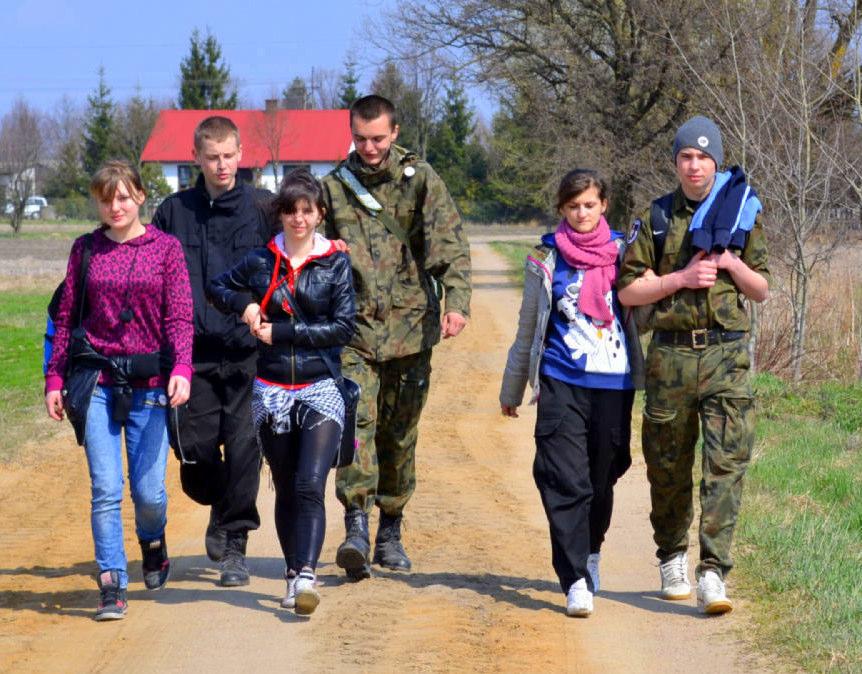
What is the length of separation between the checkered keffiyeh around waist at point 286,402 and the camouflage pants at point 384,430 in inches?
23.0

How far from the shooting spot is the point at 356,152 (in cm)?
673

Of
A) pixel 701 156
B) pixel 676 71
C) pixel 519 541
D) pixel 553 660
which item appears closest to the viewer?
pixel 553 660

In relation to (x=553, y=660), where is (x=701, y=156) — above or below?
above

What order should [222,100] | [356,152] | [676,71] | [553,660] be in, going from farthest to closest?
[222,100]
[676,71]
[356,152]
[553,660]

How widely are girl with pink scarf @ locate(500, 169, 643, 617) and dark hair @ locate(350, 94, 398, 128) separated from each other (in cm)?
108

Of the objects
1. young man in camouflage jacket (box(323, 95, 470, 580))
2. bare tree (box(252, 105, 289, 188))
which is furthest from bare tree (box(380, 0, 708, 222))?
bare tree (box(252, 105, 289, 188))

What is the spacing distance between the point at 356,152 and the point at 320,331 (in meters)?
1.25

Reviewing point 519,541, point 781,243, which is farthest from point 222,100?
point 519,541

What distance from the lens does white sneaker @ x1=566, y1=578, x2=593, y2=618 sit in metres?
5.83

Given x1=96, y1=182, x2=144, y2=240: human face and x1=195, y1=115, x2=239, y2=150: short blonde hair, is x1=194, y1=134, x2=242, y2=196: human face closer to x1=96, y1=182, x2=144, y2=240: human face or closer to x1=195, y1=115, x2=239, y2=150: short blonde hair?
x1=195, y1=115, x2=239, y2=150: short blonde hair

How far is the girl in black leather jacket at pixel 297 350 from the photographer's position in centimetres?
584

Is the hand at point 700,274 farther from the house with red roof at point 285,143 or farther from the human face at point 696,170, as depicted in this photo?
the house with red roof at point 285,143

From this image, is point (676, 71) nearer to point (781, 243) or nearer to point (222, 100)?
point (781, 243)

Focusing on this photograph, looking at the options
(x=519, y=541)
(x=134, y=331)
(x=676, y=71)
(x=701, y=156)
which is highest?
(x=676, y=71)
